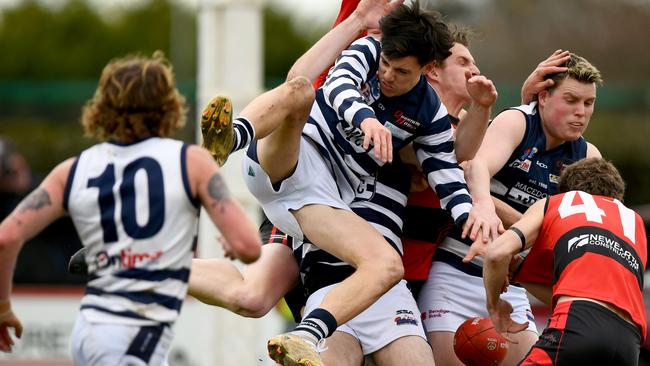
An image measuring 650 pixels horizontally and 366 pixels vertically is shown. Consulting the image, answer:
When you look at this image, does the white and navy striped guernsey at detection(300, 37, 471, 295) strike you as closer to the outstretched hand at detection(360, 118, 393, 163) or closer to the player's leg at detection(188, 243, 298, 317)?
the player's leg at detection(188, 243, 298, 317)

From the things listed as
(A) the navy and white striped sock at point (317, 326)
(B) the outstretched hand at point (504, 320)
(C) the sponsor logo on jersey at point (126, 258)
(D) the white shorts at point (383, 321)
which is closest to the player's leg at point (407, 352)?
(D) the white shorts at point (383, 321)

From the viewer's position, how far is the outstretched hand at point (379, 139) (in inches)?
215

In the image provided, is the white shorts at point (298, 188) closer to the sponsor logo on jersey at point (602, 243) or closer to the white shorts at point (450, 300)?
the white shorts at point (450, 300)

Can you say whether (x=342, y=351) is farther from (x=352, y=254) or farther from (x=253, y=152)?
(x=253, y=152)

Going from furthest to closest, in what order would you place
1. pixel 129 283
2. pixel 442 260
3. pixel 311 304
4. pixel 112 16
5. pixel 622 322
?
pixel 112 16, pixel 442 260, pixel 311 304, pixel 622 322, pixel 129 283

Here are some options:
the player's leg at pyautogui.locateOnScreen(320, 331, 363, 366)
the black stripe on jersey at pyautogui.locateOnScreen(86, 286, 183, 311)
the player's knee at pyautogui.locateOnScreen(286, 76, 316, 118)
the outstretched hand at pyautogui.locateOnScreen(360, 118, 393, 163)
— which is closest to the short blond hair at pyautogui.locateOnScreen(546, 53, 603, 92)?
the outstretched hand at pyautogui.locateOnScreen(360, 118, 393, 163)

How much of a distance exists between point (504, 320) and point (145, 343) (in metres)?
1.96

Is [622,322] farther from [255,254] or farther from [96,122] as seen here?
[96,122]

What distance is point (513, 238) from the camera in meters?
5.56

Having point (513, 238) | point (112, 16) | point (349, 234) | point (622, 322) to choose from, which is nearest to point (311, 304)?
point (349, 234)

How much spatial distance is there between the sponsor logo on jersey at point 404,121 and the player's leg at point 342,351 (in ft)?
3.40

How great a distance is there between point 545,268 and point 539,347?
2.11ft

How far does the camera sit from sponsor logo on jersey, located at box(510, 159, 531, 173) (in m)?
6.33

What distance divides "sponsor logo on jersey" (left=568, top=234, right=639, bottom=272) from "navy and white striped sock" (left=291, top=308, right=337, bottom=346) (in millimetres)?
1094
